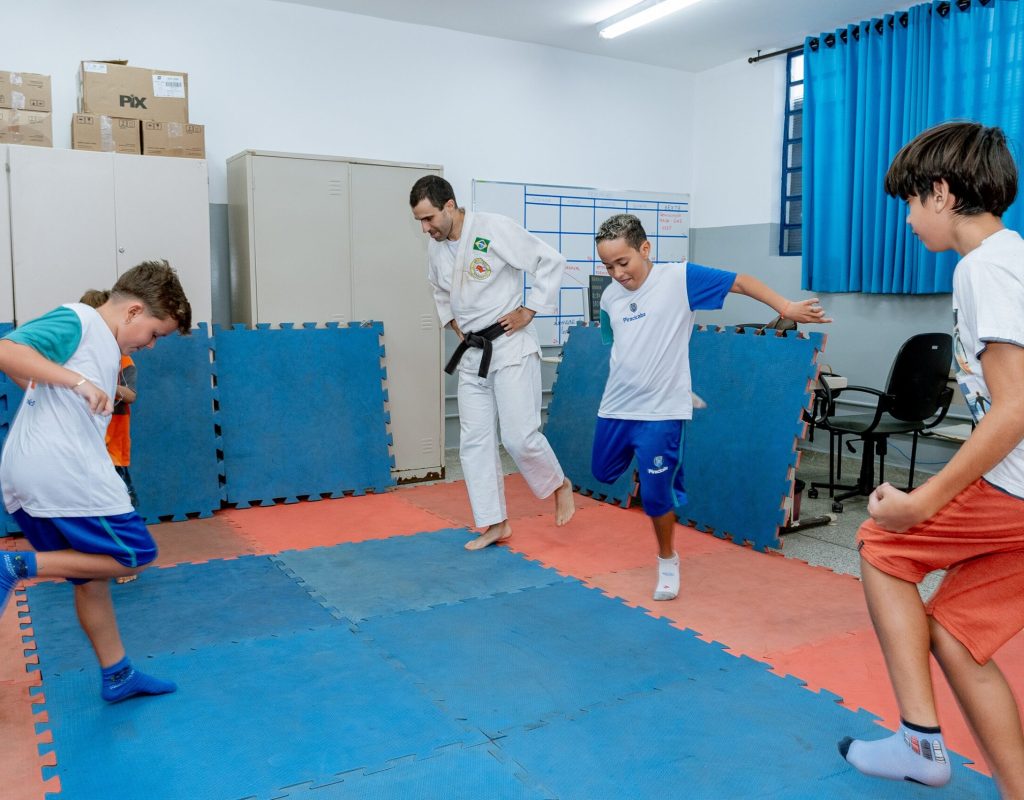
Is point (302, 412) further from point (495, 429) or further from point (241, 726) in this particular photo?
point (241, 726)

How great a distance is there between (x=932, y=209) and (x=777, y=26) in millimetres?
5383

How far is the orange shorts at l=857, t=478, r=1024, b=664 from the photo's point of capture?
5.59 ft

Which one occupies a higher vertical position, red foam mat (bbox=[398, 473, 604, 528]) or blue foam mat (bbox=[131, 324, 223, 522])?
blue foam mat (bbox=[131, 324, 223, 522])

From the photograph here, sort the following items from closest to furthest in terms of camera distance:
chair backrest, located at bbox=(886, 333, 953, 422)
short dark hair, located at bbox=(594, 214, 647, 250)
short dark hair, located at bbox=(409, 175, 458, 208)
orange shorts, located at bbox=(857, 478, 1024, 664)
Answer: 1. orange shorts, located at bbox=(857, 478, 1024, 664)
2. short dark hair, located at bbox=(594, 214, 647, 250)
3. short dark hair, located at bbox=(409, 175, 458, 208)
4. chair backrest, located at bbox=(886, 333, 953, 422)

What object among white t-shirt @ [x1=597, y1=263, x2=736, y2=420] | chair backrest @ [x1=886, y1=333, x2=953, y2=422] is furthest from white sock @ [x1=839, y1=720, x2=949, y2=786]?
chair backrest @ [x1=886, y1=333, x2=953, y2=422]

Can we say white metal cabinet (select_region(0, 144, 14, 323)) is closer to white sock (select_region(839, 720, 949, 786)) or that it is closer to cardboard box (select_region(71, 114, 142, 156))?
cardboard box (select_region(71, 114, 142, 156))

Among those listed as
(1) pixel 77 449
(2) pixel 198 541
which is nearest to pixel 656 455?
(1) pixel 77 449

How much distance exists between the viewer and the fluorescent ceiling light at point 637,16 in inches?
227

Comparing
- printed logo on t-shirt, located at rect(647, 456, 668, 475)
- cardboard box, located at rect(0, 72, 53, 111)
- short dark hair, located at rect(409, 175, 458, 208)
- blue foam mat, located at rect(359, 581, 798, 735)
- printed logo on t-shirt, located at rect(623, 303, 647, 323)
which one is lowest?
blue foam mat, located at rect(359, 581, 798, 735)

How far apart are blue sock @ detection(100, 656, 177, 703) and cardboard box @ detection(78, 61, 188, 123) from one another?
11.5 feet

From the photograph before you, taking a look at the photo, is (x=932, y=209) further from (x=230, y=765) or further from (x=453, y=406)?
(x=453, y=406)

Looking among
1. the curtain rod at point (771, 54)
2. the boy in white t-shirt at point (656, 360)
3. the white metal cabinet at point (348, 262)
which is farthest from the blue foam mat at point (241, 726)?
the curtain rod at point (771, 54)

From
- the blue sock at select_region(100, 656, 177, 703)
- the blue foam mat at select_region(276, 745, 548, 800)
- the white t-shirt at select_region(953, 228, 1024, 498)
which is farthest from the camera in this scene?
the blue sock at select_region(100, 656, 177, 703)

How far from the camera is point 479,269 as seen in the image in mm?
4148
